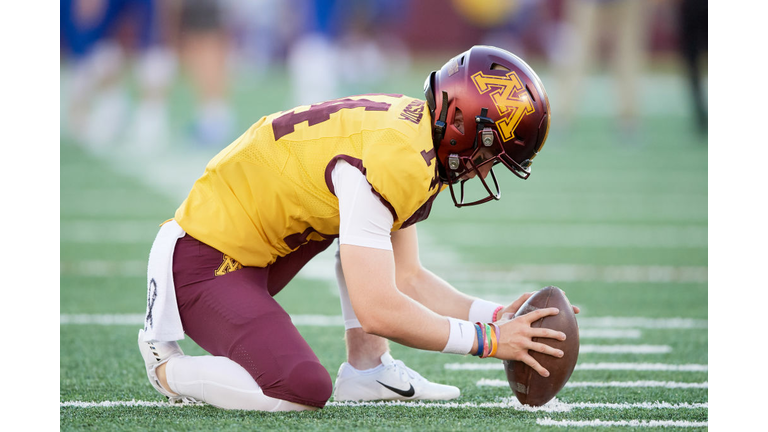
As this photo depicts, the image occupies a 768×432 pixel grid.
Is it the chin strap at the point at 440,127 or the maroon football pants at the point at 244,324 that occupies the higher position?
the chin strap at the point at 440,127

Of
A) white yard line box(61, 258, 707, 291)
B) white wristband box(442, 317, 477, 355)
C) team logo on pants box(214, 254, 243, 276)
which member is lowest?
white yard line box(61, 258, 707, 291)

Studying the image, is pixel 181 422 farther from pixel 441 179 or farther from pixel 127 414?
pixel 441 179

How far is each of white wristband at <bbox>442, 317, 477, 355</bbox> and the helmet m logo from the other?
0.51m

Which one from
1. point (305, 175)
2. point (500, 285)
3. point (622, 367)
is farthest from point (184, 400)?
point (500, 285)

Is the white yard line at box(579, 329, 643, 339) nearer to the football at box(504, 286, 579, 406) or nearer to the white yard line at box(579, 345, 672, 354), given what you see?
the white yard line at box(579, 345, 672, 354)

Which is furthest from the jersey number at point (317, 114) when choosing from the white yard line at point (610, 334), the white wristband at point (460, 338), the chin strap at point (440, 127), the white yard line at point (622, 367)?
the white yard line at point (610, 334)

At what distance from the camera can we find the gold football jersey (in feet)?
7.22

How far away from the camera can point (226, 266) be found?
97.8 inches

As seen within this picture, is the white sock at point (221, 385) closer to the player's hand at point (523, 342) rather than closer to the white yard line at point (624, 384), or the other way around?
the player's hand at point (523, 342)

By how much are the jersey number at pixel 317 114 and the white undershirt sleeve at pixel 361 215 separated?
0.23m

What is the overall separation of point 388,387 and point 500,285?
6.02ft

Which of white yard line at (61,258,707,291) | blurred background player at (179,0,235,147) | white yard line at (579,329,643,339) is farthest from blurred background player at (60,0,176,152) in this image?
white yard line at (579,329,643,339)

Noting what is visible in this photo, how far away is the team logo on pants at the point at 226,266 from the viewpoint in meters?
2.47

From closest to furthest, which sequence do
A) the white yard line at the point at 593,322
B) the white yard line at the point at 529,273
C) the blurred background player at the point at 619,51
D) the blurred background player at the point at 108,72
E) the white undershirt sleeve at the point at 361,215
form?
the white undershirt sleeve at the point at 361,215
the white yard line at the point at 593,322
the white yard line at the point at 529,273
the blurred background player at the point at 108,72
the blurred background player at the point at 619,51
